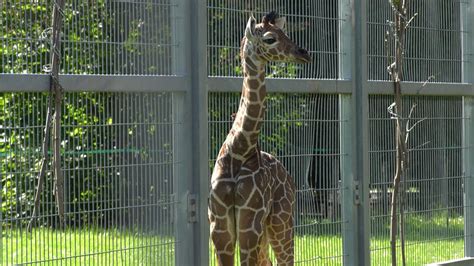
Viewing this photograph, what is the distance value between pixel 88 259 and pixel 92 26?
1722mm

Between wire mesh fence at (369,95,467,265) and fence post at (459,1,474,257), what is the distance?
8cm

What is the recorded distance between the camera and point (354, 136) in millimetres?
10289

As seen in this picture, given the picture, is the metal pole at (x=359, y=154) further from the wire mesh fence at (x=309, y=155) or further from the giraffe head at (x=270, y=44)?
the giraffe head at (x=270, y=44)

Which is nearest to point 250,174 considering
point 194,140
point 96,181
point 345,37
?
point 194,140

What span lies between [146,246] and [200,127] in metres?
1.07

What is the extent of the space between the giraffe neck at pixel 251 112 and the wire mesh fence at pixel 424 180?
2.94m

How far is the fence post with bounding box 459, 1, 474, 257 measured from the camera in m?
11.9

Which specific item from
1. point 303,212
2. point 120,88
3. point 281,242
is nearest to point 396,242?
point 303,212

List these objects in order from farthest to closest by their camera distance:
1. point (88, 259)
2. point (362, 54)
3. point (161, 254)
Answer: point (362, 54) → point (161, 254) → point (88, 259)

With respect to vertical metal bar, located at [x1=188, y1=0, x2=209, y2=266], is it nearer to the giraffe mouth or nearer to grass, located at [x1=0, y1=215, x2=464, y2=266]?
grass, located at [x1=0, y1=215, x2=464, y2=266]

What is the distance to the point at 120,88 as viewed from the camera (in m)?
7.95

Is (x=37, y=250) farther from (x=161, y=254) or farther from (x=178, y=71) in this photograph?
(x=178, y=71)

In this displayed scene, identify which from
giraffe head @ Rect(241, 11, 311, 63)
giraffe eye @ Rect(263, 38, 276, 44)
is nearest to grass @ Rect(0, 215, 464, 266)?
giraffe head @ Rect(241, 11, 311, 63)

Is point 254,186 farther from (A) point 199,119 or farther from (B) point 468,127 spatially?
(B) point 468,127
